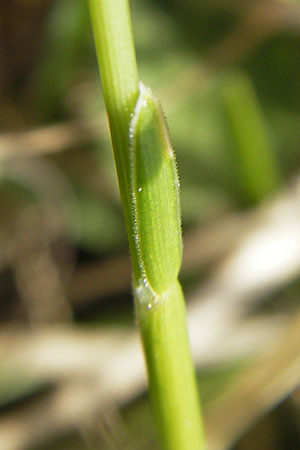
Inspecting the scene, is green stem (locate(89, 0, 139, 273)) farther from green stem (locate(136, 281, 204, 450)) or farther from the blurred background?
the blurred background

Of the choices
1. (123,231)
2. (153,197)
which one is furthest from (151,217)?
(123,231)

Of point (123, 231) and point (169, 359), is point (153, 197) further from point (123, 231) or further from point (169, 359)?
point (123, 231)

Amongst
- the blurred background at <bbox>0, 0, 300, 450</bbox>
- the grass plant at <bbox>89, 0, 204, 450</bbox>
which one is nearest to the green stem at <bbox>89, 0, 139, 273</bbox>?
the grass plant at <bbox>89, 0, 204, 450</bbox>

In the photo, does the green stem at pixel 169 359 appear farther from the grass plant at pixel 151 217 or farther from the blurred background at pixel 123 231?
the blurred background at pixel 123 231

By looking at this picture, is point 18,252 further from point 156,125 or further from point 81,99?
point 156,125

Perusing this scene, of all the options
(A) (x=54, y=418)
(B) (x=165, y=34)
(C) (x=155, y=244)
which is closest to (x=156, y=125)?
(C) (x=155, y=244)
